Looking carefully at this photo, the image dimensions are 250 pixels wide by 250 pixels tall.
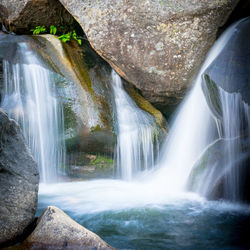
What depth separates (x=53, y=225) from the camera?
9.41ft

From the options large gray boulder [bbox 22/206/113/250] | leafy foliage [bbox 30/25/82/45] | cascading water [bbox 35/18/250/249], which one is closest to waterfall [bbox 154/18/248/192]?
cascading water [bbox 35/18/250/249]

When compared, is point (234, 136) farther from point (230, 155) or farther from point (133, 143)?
point (133, 143)

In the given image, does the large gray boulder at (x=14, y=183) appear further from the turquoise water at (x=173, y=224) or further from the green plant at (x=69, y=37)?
the green plant at (x=69, y=37)

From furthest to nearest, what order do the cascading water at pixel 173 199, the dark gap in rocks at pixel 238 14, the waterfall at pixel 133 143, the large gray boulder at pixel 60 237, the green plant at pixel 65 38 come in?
the green plant at pixel 65 38
the waterfall at pixel 133 143
the dark gap in rocks at pixel 238 14
the cascading water at pixel 173 199
the large gray boulder at pixel 60 237

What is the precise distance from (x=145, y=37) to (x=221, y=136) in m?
2.63

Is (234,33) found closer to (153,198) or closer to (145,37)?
(145,37)

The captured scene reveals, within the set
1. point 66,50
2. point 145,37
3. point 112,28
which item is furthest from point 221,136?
point 66,50

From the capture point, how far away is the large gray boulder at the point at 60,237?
274cm

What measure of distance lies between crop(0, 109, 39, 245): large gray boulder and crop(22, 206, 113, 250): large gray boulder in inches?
7.7

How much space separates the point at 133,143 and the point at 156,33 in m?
2.46

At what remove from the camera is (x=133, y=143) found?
20.8ft

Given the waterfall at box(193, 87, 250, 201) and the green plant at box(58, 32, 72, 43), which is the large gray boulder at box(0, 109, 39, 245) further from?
the green plant at box(58, 32, 72, 43)

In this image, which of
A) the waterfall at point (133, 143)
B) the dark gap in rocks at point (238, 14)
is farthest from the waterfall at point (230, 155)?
the dark gap in rocks at point (238, 14)

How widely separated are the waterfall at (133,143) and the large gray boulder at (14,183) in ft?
10.9
